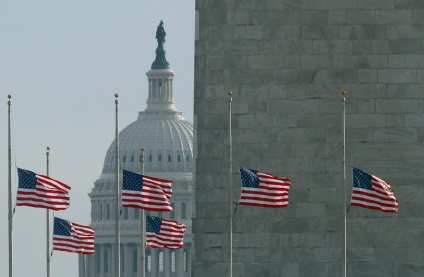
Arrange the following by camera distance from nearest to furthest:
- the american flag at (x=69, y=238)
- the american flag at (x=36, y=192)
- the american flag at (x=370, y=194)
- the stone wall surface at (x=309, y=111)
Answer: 1. the american flag at (x=370, y=194)
2. the american flag at (x=36, y=192)
3. the stone wall surface at (x=309, y=111)
4. the american flag at (x=69, y=238)

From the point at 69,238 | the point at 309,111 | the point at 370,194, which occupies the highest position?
the point at 309,111

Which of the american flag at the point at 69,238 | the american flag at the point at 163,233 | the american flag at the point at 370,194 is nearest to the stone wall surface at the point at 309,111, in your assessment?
the american flag at the point at 370,194

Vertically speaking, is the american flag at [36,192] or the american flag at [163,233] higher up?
the american flag at [36,192]

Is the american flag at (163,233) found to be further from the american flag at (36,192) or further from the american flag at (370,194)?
the american flag at (370,194)

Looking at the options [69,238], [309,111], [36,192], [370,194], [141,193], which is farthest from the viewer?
[69,238]

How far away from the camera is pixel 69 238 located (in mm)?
114625

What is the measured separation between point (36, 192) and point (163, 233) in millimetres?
14971

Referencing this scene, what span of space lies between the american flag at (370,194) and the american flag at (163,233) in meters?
21.4

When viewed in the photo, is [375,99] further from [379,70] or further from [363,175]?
[363,175]

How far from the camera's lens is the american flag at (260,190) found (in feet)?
329

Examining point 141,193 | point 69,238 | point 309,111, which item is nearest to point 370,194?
point 309,111

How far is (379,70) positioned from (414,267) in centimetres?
784

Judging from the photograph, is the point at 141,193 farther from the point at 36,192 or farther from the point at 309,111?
the point at 309,111

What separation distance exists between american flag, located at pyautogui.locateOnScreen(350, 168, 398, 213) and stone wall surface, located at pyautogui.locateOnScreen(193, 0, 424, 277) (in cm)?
770
